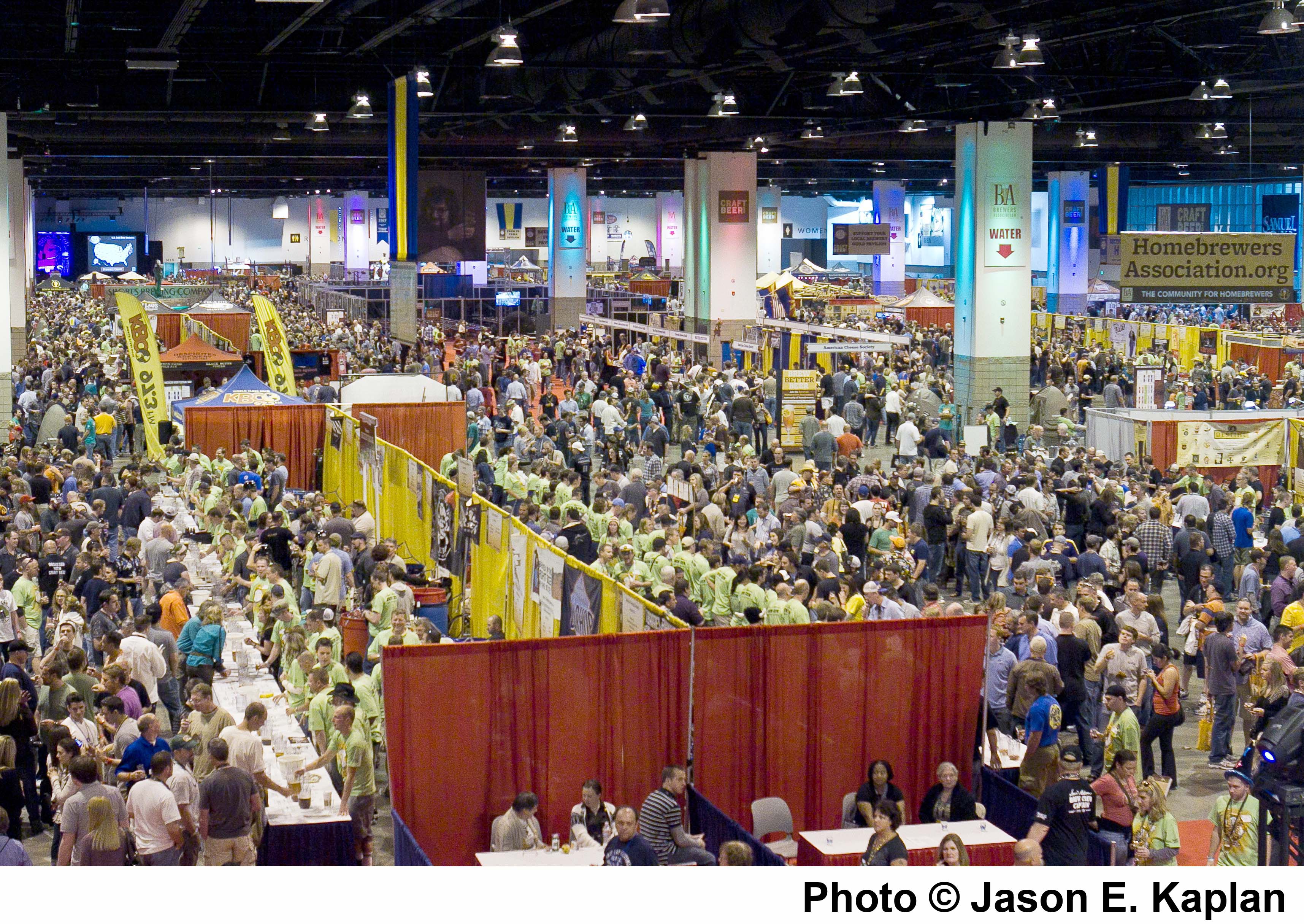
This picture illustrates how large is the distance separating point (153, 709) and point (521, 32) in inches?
574

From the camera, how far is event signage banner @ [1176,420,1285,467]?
20312 millimetres

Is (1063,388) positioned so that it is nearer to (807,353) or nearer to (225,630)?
(807,353)

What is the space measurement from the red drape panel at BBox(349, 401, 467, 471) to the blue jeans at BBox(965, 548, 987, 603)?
8735 millimetres

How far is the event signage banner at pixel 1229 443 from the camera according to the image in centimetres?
2031

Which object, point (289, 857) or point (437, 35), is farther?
point (437, 35)

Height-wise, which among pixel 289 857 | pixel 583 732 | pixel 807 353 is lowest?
pixel 289 857

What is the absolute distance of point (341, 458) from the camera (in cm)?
2183

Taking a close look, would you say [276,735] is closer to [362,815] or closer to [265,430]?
[362,815]

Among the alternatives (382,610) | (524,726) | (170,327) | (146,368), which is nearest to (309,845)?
(524,726)

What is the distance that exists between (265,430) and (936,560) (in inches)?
420

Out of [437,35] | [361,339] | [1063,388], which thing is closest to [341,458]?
[437,35]

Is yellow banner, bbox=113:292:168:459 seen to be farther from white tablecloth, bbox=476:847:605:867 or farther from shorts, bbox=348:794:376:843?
white tablecloth, bbox=476:847:605:867

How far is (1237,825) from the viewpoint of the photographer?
8273mm

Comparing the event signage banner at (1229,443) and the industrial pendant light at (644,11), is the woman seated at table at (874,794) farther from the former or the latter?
the event signage banner at (1229,443)
